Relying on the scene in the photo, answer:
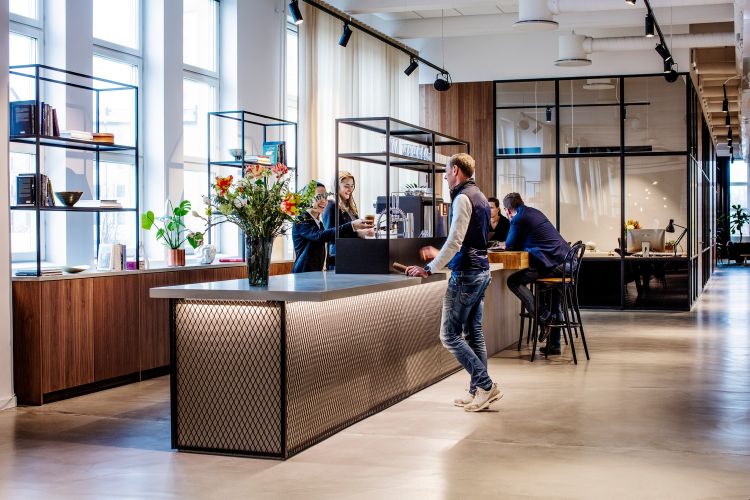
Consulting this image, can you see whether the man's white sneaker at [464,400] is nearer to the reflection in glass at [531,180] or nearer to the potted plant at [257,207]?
the potted plant at [257,207]

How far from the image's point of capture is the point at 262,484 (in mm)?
4371

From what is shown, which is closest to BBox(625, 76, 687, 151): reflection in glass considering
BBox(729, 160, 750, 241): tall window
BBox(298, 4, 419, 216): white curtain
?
BBox(298, 4, 419, 216): white curtain

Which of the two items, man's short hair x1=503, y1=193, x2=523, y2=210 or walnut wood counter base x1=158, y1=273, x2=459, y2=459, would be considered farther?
man's short hair x1=503, y1=193, x2=523, y2=210

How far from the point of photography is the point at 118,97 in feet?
27.0

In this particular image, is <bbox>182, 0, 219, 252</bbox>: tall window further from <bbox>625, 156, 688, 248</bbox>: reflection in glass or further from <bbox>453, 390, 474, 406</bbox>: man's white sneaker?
<bbox>625, 156, 688, 248</bbox>: reflection in glass

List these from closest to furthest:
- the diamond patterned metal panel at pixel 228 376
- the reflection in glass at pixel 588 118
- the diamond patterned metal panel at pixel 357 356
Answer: the diamond patterned metal panel at pixel 228 376 → the diamond patterned metal panel at pixel 357 356 → the reflection in glass at pixel 588 118

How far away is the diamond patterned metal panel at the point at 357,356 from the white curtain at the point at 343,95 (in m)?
3.94

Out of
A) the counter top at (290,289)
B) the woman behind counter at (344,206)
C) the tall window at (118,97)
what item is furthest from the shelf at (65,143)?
the counter top at (290,289)

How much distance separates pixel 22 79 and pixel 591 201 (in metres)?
9.09

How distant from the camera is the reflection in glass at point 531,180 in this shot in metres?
14.2

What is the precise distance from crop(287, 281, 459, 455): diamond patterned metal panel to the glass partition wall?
6.82 meters

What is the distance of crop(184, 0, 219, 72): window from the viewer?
30.9 feet

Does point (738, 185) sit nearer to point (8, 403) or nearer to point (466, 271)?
point (466, 271)

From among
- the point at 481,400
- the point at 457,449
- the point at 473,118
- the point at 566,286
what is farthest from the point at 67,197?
the point at 473,118
